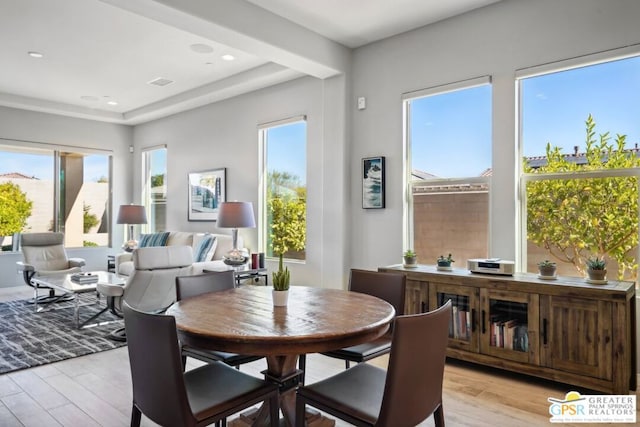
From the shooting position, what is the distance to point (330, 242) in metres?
4.71

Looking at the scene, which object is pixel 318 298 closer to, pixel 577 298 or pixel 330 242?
pixel 577 298

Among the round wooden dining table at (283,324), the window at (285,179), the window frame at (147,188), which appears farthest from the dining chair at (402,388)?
the window frame at (147,188)

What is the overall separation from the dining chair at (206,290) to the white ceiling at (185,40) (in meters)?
2.01

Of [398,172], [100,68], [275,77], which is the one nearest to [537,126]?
[398,172]

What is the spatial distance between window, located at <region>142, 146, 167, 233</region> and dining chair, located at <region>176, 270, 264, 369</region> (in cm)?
496

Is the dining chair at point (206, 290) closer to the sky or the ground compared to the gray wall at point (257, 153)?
closer to the ground

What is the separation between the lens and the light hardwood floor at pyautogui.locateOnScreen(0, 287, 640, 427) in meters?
2.51

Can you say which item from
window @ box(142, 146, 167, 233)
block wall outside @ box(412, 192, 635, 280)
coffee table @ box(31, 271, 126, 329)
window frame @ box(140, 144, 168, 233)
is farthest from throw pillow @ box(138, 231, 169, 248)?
block wall outside @ box(412, 192, 635, 280)

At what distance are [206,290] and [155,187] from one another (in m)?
5.55

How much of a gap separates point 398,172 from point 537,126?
1.32 m

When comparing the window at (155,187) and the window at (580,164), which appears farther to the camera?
the window at (155,187)

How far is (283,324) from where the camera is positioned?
1.86m

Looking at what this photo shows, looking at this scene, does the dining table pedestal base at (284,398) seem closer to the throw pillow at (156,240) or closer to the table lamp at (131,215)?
the throw pillow at (156,240)

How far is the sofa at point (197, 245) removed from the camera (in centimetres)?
563
